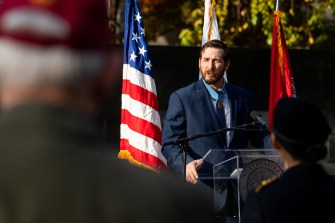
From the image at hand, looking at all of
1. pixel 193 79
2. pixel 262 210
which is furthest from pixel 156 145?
pixel 262 210

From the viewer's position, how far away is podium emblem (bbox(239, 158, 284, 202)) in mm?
5555

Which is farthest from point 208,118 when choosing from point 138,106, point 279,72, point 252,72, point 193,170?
point 252,72

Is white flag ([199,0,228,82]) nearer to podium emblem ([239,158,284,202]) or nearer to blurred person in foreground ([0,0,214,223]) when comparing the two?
podium emblem ([239,158,284,202])

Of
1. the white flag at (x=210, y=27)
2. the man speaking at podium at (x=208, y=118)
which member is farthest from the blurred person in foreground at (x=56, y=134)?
the white flag at (x=210, y=27)

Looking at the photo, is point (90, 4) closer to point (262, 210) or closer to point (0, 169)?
point (0, 169)

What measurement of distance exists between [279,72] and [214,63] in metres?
1.54

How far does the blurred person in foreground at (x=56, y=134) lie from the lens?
166cm

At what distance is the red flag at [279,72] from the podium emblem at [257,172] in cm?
252

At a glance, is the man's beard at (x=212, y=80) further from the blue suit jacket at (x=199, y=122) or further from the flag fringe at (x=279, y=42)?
the flag fringe at (x=279, y=42)

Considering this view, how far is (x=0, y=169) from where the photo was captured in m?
1.68

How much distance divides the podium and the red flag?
237 centimetres

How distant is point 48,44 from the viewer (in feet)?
5.50

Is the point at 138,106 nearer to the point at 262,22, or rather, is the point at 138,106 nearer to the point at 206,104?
the point at 206,104

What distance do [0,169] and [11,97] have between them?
0.44ft
